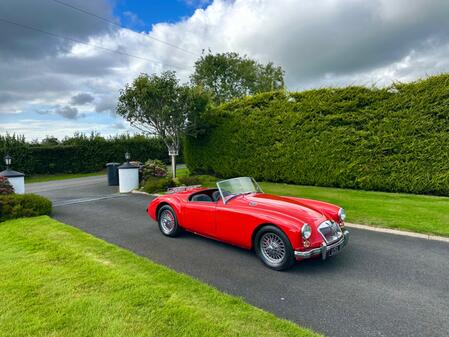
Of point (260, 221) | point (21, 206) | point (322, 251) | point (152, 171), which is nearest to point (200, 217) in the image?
point (260, 221)

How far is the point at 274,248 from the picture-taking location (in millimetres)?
4176

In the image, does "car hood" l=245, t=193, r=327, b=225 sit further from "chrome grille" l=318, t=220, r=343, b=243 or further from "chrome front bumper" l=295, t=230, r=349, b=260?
"chrome front bumper" l=295, t=230, r=349, b=260

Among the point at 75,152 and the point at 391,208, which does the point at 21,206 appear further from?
the point at 75,152

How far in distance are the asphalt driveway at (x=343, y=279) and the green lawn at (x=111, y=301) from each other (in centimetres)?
36

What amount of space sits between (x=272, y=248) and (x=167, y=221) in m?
2.47

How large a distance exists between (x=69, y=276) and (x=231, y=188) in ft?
9.12

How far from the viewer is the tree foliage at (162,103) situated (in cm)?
1190

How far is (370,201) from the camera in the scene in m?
8.43

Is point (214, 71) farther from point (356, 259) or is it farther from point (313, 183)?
point (356, 259)

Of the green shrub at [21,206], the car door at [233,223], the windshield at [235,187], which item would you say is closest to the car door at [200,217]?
the car door at [233,223]

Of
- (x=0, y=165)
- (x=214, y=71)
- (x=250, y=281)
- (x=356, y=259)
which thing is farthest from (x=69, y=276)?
(x=214, y=71)

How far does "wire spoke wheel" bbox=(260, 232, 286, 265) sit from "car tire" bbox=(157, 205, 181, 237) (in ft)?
6.55

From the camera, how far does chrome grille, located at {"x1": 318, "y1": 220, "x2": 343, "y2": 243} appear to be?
13.3ft

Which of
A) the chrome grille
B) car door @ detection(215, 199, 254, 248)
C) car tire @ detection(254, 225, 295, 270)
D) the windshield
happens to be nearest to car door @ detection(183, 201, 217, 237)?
car door @ detection(215, 199, 254, 248)
